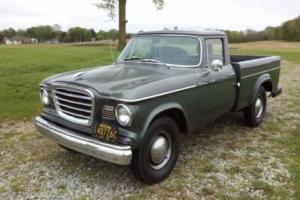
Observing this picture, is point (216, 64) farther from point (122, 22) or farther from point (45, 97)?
point (122, 22)

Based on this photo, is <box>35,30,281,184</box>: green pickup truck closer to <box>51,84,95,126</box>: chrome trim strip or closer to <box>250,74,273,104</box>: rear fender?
<box>51,84,95,126</box>: chrome trim strip

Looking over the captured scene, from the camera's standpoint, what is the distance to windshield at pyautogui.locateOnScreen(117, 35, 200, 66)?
16.5 feet

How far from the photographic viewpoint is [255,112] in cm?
661

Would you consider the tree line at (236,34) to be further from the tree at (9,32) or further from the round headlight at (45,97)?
the round headlight at (45,97)

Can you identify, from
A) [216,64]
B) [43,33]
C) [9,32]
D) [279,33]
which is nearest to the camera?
[216,64]

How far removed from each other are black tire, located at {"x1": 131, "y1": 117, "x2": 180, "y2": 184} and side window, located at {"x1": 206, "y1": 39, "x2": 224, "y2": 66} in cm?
141

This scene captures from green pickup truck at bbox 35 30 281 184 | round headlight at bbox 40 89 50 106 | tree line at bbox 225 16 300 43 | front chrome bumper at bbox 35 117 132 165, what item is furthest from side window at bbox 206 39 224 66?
tree line at bbox 225 16 300 43

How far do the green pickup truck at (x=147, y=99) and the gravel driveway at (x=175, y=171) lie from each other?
37 cm

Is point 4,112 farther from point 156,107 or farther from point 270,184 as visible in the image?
point 270,184

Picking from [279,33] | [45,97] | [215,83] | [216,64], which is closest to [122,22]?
[215,83]

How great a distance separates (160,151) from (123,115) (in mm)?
808

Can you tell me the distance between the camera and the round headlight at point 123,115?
3701mm

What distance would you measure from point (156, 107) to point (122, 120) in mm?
493

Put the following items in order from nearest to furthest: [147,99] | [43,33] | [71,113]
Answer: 1. [147,99]
2. [71,113]
3. [43,33]
